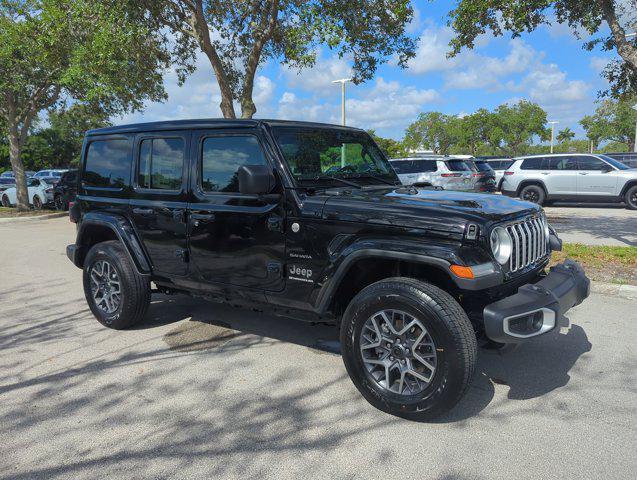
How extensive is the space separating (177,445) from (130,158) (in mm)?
2923

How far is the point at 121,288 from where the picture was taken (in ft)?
15.9

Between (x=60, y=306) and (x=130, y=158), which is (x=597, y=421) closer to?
(x=130, y=158)

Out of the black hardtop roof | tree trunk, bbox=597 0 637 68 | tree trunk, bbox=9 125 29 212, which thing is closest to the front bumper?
the black hardtop roof

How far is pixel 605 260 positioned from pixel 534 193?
1015cm

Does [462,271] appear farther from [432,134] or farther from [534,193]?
[432,134]

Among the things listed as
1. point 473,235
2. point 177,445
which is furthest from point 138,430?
point 473,235

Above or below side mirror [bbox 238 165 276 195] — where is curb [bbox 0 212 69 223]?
below

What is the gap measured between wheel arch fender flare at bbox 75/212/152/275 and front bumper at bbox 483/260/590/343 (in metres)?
3.18

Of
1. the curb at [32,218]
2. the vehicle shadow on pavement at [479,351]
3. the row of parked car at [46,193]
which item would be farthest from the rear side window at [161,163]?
the row of parked car at [46,193]

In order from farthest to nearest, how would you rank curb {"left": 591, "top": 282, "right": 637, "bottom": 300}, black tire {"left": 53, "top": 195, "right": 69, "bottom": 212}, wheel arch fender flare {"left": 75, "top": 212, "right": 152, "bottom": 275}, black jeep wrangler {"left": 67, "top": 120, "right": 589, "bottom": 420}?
black tire {"left": 53, "top": 195, "right": 69, "bottom": 212} → curb {"left": 591, "top": 282, "right": 637, "bottom": 300} → wheel arch fender flare {"left": 75, "top": 212, "right": 152, "bottom": 275} → black jeep wrangler {"left": 67, "top": 120, "right": 589, "bottom": 420}

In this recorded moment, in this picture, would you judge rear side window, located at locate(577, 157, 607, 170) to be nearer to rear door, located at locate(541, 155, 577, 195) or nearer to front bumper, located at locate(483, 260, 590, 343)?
rear door, located at locate(541, 155, 577, 195)

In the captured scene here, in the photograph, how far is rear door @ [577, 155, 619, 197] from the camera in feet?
50.4

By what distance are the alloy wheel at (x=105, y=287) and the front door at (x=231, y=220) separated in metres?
1.05

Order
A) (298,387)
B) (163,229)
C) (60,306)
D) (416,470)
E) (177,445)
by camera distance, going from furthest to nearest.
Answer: (60,306) → (163,229) → (298,387) → (177,445) → (416,470)
